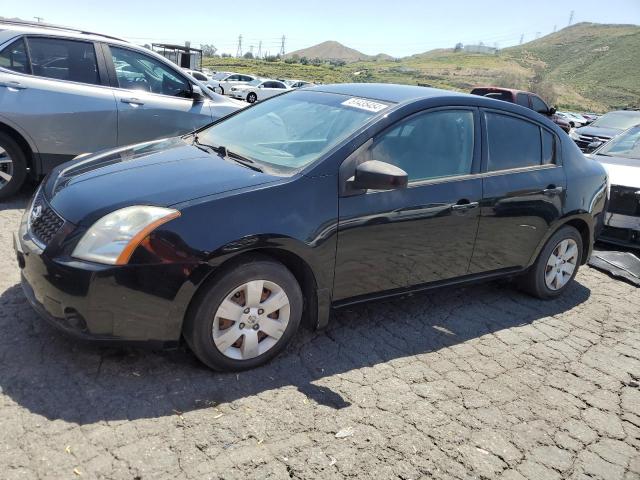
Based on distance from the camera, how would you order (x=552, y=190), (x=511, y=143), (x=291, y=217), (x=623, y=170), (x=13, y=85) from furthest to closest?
(x=623, y=170)
(x=13, y=85)
(x=552, y=190)
(x=511, y=143)
(x=291, y=217)

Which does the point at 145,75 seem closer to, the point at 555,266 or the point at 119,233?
the point at 119,233

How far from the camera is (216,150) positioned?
143 inches

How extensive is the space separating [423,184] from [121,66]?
4155 mm

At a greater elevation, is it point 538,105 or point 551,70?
point 551,70

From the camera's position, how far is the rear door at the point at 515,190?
13.0 feet

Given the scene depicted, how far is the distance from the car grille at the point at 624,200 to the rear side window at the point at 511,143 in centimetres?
214

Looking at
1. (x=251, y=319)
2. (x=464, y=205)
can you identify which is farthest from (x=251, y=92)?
(x=251, y=319)

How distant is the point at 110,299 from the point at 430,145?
2.29 m

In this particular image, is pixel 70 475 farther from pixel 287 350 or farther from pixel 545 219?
pixel 545 219

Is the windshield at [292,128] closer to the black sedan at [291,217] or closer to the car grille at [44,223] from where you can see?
the black sedan at [291,217]

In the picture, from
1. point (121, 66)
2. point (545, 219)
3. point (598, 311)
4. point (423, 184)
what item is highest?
point (121, 66)

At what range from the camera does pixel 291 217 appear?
301 cm

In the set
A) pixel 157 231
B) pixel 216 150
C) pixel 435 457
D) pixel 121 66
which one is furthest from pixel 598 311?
pixel 121 66

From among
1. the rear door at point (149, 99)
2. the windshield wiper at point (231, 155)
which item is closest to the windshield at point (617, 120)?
the rear door at point (149, 99)
